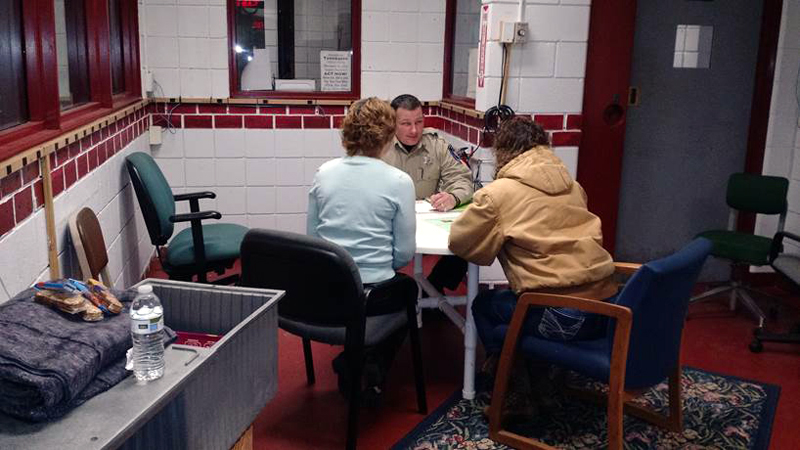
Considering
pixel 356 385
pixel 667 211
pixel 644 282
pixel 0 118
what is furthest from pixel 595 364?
pixel 667 211

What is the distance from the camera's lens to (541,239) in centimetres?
244

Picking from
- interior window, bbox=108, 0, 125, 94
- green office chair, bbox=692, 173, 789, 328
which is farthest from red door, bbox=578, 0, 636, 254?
interior window, bbox=108, 0, 125, 94

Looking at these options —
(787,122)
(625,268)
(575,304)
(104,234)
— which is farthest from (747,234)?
(104,234)

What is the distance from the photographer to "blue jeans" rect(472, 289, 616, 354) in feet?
7.86

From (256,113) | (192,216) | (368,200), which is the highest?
(256,113)

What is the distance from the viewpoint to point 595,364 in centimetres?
229

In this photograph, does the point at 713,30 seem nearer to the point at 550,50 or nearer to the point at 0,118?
the point at 550,50

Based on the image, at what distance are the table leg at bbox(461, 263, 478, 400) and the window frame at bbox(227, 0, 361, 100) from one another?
237 centimetres

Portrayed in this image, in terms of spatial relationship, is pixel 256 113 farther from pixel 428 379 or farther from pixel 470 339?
pixel 470 339

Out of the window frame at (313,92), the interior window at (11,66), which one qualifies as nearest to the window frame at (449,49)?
the window frame at (313,92)

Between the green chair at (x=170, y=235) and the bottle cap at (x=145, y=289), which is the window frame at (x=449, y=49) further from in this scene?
the bottle cap at (x=145, y=289)

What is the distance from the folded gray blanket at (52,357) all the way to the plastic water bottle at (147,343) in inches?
1.3

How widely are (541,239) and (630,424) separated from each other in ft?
2.98

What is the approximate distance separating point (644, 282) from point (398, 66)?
315cm
